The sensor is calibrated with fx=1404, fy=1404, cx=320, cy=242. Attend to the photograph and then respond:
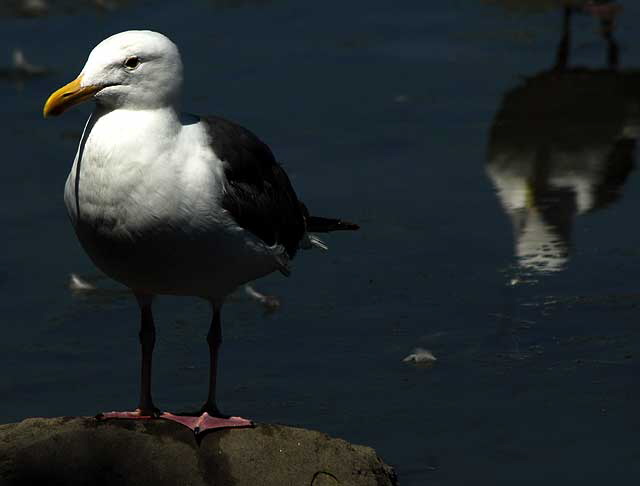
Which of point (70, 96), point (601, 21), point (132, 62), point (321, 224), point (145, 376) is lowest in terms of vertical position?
point (145, 376)

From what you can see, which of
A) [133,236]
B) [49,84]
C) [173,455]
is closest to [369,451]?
[173,455]

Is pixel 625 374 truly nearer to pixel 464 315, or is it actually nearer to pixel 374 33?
pixel 464 315

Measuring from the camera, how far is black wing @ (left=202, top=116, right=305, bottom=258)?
5320 mm

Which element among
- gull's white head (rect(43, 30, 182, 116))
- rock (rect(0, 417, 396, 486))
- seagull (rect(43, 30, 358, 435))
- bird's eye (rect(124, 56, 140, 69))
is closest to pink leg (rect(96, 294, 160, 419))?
rock (rect(0, 417, 396, 486))

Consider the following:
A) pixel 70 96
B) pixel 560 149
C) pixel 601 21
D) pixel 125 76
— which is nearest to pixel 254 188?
pixel 125 76

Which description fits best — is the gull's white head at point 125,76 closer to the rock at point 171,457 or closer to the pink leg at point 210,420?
the pink leg at point 210,420

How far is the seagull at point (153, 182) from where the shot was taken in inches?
197

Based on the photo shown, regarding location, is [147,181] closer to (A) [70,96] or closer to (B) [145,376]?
(A) [70,96]

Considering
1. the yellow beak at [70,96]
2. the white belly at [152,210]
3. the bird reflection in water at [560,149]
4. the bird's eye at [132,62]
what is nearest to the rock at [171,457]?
the white belly at [152,210]

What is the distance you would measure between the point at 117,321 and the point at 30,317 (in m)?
0.45

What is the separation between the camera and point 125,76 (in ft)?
16.6

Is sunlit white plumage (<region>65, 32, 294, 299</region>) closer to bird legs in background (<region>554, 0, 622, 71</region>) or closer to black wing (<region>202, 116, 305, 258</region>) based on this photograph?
black wing (<region>202, 116, 305, 258</region>)

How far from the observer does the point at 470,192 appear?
342 inches

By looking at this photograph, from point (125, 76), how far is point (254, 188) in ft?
2.46
